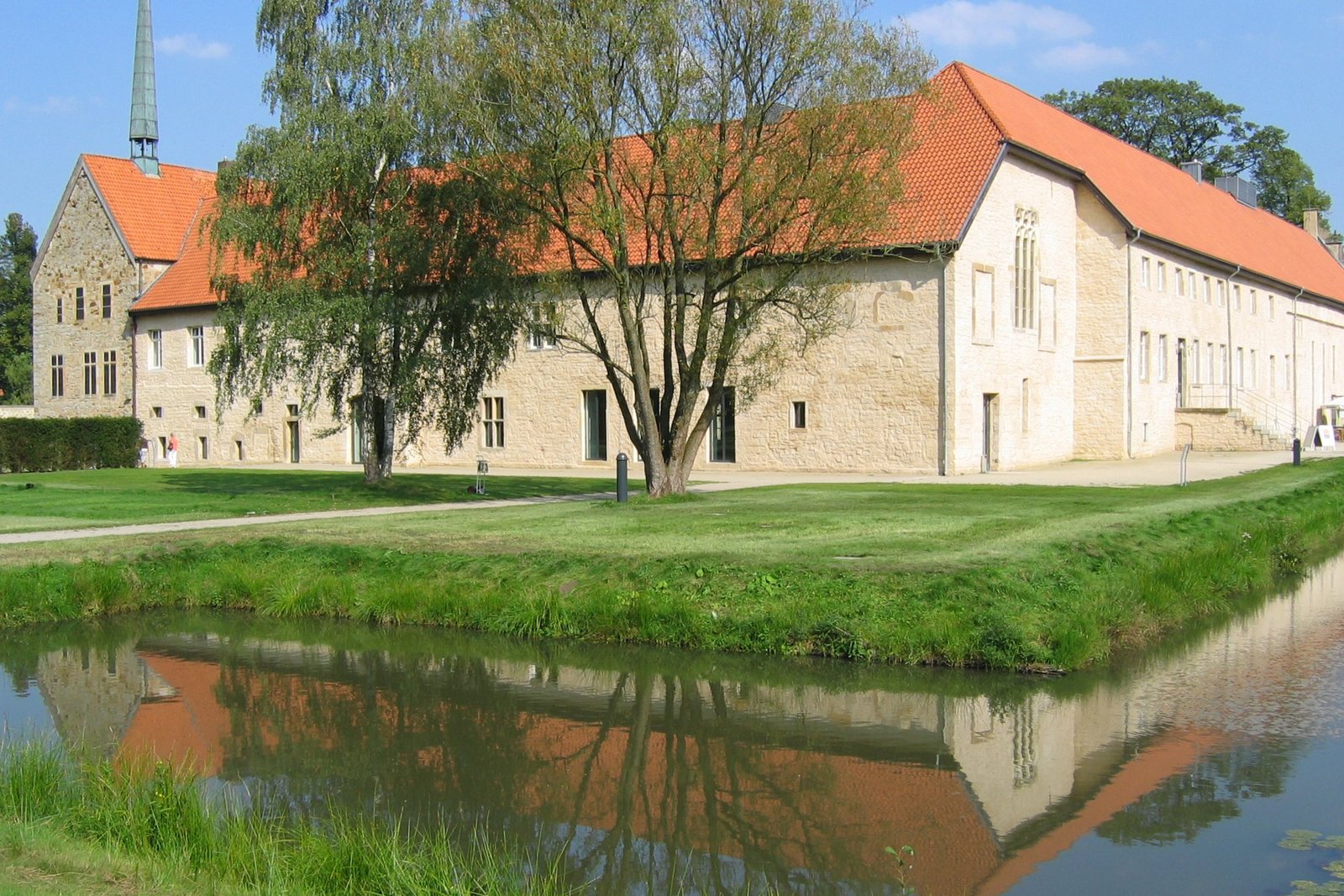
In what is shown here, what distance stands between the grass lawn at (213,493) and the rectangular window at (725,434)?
5099 mm

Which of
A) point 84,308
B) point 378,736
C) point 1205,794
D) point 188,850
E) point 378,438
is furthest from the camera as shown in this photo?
point 84,308

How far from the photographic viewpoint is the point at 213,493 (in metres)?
30.6

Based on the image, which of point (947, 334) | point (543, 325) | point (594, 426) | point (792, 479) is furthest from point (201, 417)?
point (543, 325)

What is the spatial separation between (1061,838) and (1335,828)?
1.54 metres

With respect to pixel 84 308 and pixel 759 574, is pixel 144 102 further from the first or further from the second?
pixel 759 574

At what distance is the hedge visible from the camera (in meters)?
44.1

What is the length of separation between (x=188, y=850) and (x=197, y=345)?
4609 cm

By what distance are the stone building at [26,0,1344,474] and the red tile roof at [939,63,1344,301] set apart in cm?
19

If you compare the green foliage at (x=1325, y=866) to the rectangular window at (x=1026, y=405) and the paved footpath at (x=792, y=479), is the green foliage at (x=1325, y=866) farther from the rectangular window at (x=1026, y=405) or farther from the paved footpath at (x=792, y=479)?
the rectangular window at (x=1026, y=405)

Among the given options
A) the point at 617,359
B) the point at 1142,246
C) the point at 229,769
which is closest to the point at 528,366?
the point at 617,359

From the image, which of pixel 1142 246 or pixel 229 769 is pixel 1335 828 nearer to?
pixel 229 769

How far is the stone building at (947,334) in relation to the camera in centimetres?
3544

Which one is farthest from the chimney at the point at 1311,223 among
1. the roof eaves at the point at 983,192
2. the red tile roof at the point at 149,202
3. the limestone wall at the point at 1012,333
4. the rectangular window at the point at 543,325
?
the rectangular window at the point at 543,325

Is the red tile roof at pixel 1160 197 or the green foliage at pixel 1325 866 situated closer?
the green foliage at pixel 1325 866
